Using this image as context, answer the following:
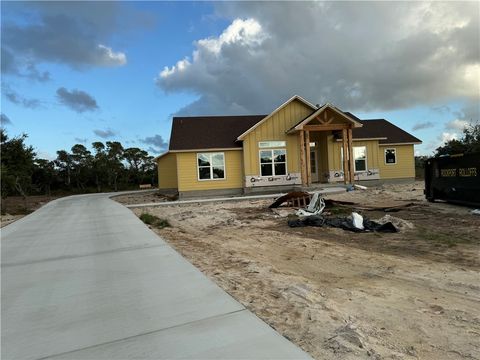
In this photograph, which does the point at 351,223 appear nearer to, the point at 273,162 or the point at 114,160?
the point at 273,162

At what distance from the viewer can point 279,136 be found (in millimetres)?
25641

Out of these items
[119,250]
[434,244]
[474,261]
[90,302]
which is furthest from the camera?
[434,244]

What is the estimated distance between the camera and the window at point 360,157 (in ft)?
89.5

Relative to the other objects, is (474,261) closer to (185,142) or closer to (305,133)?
(305,133)

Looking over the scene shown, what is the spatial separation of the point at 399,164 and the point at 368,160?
2855 mm

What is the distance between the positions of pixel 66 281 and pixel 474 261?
23.1ft

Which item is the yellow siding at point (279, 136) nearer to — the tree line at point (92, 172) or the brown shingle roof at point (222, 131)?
the brown shingle roof at point (222, 131)

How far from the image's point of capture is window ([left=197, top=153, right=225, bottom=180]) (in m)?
25.2

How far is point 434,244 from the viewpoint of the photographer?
9.16 m

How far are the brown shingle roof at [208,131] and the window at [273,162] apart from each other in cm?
175

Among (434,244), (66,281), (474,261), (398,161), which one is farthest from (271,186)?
(66,281)

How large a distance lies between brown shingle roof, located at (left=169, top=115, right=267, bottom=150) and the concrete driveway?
17559mm

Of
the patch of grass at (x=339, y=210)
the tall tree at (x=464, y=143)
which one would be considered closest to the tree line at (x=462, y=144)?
the tall tree at (x=464, y=143)

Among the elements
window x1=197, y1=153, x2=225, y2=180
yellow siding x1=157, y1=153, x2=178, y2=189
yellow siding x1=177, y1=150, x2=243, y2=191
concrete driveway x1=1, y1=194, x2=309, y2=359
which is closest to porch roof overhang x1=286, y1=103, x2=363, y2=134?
yellow siding x1=177, y1=150, x2=243, y2=191
